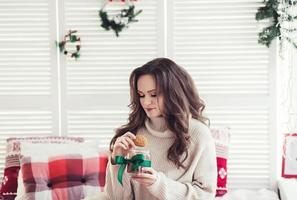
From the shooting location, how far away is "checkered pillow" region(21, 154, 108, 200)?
2264mm

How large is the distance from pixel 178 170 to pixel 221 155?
31.0 inches

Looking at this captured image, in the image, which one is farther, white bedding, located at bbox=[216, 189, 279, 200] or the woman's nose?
white bedding, located at bbox=[216, 189, 279, 200]

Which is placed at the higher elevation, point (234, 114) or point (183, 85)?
point (183, 85)

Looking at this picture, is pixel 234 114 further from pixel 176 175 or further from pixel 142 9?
pixel 176 175

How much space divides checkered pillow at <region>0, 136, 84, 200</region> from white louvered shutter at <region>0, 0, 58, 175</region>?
7.2 inches

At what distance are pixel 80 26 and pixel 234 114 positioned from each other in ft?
3.54

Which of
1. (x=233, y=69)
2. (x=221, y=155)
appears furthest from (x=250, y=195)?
(x=233, y=69)

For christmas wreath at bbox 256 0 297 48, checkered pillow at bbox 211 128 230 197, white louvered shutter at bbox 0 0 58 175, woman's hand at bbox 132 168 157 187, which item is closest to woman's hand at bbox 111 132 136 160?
woman's hand at bbox 132 168 157 187

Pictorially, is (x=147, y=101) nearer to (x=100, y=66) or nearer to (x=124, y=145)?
(x=124, y=145)

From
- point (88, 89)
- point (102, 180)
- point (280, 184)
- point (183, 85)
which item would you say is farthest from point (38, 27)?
point (280, 184)

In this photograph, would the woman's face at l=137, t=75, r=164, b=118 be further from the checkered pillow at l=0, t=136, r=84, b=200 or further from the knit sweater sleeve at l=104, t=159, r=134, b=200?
the checkered pillow at l=0, t=136, r=84, b=200

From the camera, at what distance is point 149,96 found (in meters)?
1.76

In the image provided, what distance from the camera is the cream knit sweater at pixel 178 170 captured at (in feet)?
5.67

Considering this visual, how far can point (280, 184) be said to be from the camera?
8.46 ft
